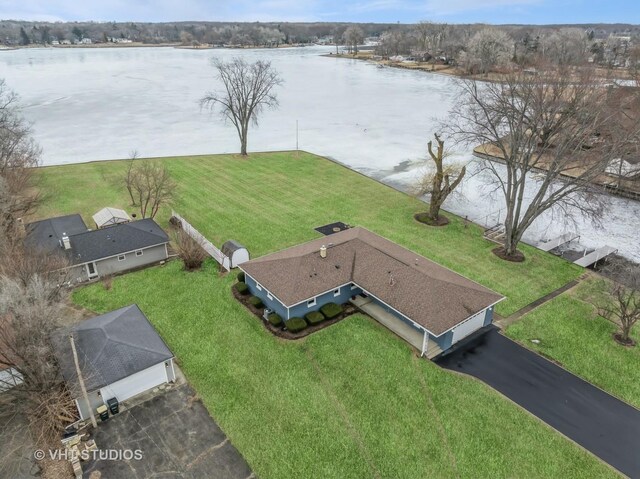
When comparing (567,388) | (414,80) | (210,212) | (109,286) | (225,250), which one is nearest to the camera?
(567,388)

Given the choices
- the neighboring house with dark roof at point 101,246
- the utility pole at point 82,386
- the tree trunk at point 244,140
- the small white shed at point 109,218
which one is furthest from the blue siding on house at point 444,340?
the tree trunk at point 244,140

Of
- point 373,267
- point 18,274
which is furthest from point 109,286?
point 373,267

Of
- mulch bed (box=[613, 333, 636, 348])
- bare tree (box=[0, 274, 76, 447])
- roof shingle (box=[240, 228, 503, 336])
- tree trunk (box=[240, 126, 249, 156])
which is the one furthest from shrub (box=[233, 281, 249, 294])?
tree trunk (box=[240, 126, 249, 156])

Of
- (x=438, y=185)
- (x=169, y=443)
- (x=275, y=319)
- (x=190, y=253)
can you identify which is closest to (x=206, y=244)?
(x=190, y=253)

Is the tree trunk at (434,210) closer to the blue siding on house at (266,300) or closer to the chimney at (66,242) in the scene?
the blue siding on house at (266,300)

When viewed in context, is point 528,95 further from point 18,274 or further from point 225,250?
point 18,274
